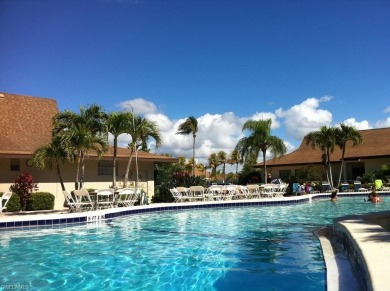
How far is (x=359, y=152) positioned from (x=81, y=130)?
28588mm

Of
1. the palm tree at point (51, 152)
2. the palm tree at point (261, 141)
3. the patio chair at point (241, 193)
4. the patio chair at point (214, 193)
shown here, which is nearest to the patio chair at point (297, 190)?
the palm tree at point (261, 141)

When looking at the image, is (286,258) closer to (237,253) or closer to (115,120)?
(237,253)

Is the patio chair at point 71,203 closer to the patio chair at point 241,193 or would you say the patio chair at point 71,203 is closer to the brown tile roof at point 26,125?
the brown tile roof at point 26,125

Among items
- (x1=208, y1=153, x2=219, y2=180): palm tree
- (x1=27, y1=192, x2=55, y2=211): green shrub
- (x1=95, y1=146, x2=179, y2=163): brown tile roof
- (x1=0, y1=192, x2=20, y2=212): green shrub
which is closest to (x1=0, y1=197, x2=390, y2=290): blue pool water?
(x1=0, y1=192, x2=20, y2=212): green shrub

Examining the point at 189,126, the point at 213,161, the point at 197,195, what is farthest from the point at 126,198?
the point at 213,161

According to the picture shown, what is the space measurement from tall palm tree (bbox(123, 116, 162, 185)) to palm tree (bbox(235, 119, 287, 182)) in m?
11.2

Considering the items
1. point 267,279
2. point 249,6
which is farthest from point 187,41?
point 267,279

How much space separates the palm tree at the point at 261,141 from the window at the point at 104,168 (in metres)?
12.4

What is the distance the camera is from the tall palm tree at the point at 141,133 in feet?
61.5

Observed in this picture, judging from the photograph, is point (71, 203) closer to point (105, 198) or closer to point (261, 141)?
point (105, 198)

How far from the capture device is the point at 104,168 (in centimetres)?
2095

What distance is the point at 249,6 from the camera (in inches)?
592

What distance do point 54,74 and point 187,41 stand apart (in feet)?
21.4

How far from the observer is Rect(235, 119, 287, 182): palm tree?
28.8m
